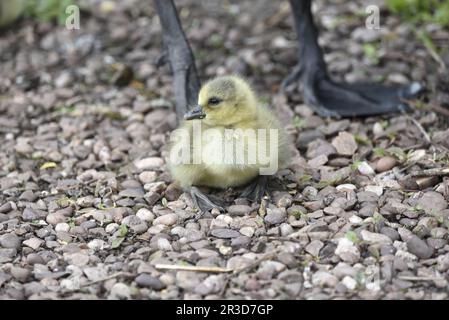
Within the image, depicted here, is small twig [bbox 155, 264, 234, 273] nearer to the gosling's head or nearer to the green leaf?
the gosling's head

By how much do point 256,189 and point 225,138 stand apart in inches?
9.3

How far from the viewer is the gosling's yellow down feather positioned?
9.73ft

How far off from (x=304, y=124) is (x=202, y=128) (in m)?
0.79

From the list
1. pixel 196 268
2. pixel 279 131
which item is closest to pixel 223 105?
pixel 279 131

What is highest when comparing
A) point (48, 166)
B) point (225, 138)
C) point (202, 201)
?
point (225, 138)

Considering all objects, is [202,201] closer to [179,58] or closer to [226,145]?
[226,145]

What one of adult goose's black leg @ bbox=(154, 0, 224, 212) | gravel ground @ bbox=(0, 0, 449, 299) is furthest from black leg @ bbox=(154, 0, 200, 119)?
gravel ground @ bbox=(0, 0, 449, 299)

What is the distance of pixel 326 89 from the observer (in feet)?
12.9

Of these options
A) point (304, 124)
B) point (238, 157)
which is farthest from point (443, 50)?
point (238, 157)

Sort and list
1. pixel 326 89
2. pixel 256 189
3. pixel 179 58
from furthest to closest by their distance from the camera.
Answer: pixel 326 89 → pixel 179 58 → pixel 256 189

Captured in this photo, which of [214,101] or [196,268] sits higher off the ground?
[214,101]

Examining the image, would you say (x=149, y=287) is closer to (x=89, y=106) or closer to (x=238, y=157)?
(x=238, y=157)
